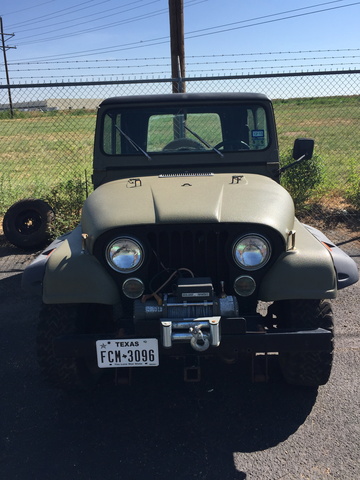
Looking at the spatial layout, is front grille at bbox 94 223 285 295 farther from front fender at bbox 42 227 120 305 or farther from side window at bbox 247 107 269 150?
side window at bbox 247 107 269 150

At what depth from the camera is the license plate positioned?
258 centimetres

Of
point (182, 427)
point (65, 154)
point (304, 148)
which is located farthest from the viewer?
point (65, 154)

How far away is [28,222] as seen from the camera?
21.0 feet

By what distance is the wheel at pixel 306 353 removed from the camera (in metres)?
2.83

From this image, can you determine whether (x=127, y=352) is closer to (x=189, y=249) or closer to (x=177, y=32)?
(x=189, y=249)

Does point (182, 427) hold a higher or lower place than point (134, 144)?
lower

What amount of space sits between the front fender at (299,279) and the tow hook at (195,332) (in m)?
0.45

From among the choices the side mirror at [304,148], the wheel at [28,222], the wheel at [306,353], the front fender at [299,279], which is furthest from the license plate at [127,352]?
the wheel at [28,222]

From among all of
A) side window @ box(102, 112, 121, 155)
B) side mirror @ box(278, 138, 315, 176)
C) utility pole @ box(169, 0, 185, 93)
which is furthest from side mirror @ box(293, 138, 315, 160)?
utility pole @ box(169, 0, 185, 93)

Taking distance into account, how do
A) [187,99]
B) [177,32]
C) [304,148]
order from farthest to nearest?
[177,32]
[304,148]
[187,99]

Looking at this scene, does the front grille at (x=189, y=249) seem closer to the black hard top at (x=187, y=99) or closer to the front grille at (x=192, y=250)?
the front grille at (x=192, y=250)

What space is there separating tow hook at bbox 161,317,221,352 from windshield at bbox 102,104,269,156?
75.3 inches

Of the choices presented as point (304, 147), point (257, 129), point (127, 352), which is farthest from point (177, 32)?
point (127, 352)

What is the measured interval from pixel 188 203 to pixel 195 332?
83 centimetres
